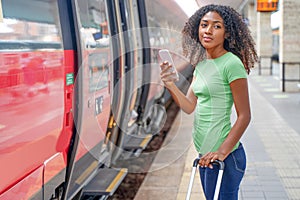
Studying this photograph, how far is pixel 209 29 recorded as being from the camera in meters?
2.58

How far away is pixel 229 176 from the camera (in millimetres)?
2711

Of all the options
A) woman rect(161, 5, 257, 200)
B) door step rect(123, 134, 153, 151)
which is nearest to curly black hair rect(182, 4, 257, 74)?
woman rect(161, 5, 257, 200)

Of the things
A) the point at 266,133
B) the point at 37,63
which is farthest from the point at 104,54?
the point at 266,133

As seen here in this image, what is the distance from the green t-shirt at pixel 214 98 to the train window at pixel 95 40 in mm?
1260

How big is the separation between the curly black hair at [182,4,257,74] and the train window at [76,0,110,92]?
3.47ft

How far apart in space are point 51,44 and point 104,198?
1847 millimetres

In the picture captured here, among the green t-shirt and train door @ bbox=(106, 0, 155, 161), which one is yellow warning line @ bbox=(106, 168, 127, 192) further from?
the green t-shirt

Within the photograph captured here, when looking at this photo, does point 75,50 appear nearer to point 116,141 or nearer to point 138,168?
point 116,141

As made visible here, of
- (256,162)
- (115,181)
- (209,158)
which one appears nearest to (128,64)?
(115,181)

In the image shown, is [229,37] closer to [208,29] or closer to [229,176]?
[208,29]

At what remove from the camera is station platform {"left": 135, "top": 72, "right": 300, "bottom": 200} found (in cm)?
493

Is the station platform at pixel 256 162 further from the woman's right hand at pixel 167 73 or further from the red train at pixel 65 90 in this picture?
the woman's right hand at pixel 167 73

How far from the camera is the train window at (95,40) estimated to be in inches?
148

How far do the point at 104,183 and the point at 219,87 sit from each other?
2.23m
